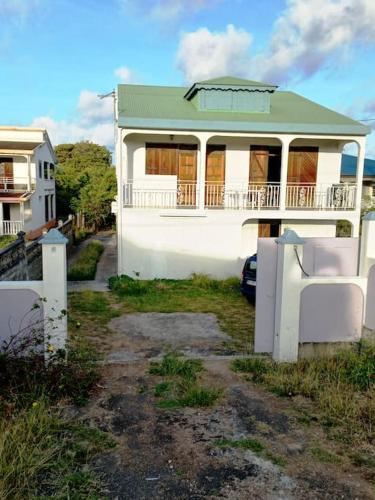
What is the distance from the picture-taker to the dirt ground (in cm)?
337

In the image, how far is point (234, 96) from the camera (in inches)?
591

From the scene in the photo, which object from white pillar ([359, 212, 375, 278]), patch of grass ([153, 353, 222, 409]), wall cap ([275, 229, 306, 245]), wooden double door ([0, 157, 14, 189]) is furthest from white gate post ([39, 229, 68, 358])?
wooden double door ([0, 157, 14, 189])

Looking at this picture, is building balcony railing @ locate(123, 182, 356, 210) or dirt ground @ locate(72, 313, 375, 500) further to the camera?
building balcony railing @ locate(123, 182, 356, 210)

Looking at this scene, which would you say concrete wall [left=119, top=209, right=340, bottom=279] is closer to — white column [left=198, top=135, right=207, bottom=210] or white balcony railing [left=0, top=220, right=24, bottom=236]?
white column [left=198, top=135, right=207, bottom=210]

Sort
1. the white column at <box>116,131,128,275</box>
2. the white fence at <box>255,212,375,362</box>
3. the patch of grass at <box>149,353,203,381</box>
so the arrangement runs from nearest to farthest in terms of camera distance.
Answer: the patch of grass at <box>149,353,203,381</box>, the white fence at <box>255,212,375,362</box>, the white column at <box>116,131,128,275</box>

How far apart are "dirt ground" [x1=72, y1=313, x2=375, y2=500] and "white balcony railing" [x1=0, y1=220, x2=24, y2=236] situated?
20.7 meters

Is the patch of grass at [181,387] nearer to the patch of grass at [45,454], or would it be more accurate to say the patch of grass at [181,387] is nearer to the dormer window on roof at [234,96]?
the patch of grass at [45,454]

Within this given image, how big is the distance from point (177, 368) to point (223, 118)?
10144 mm

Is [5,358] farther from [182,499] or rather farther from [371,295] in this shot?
[371,295]

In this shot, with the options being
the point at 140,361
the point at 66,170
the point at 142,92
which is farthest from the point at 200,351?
the point at 66,170

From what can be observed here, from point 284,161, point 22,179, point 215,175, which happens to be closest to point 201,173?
point 215,175

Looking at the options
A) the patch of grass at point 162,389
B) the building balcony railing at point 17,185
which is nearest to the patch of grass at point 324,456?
the patch of grass at point 162,389

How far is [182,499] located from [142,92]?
1584cm

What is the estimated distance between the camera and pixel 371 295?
248 inches
